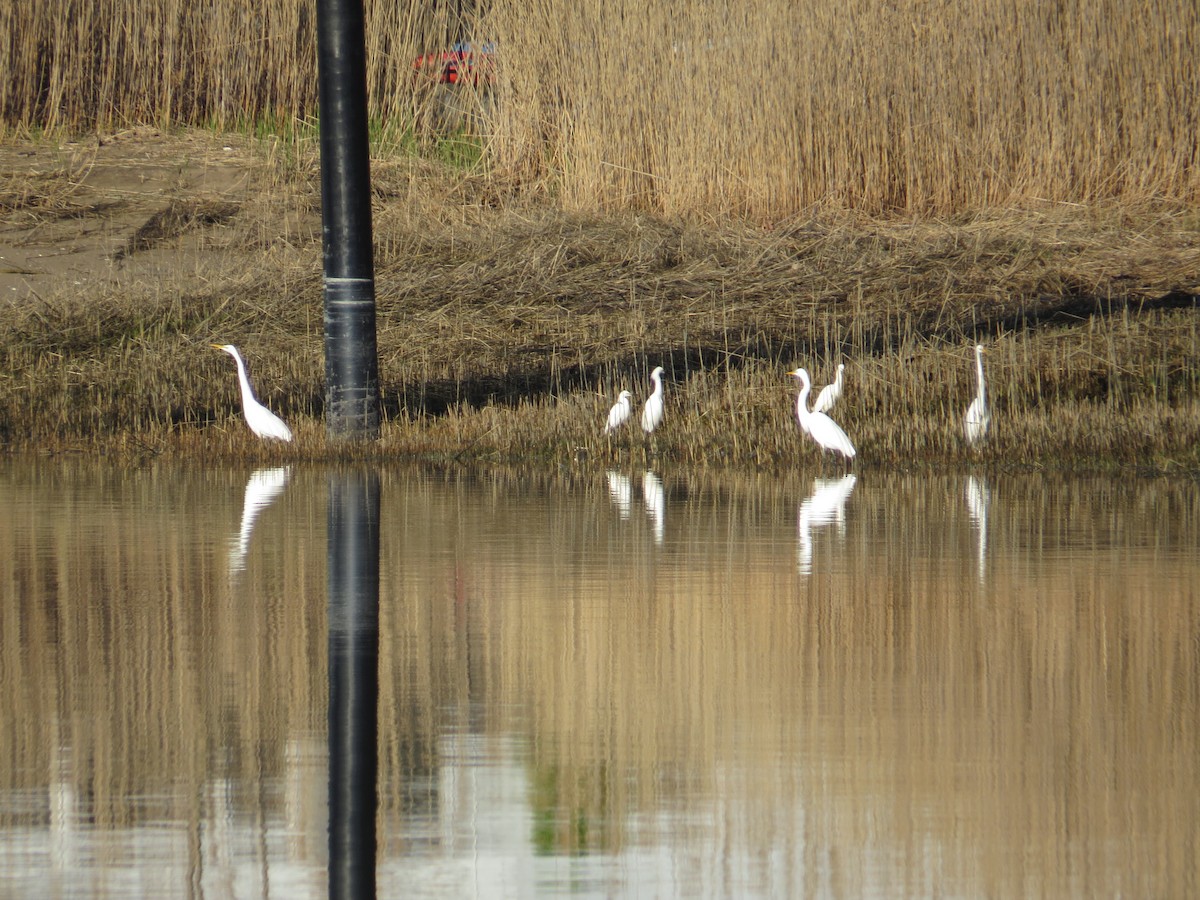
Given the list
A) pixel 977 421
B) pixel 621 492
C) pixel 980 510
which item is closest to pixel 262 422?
pixel 621 492

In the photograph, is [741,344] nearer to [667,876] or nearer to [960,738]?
[960,738]

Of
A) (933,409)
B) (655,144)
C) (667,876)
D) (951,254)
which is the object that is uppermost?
(655,144)

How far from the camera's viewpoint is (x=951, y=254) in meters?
17.8

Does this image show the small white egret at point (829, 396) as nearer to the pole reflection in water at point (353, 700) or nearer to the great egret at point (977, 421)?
the great egret at point (977, 421)

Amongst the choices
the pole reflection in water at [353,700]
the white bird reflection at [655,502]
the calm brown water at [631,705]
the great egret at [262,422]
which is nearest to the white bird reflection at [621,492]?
the white bird reflection at [655,502]

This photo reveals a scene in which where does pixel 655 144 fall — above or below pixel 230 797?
above

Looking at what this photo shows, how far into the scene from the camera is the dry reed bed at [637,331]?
41.0 ft

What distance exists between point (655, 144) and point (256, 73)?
536 centimetres

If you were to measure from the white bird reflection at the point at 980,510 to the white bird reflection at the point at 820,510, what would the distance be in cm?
59

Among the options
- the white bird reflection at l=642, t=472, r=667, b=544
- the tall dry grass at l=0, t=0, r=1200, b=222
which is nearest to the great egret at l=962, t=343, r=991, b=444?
the white bird reflection at l=642, t=472, r=667, b=544

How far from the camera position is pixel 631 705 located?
18.3ft

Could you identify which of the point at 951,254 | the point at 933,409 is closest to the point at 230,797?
the point at 933,409

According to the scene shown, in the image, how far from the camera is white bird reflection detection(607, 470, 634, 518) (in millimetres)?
9930

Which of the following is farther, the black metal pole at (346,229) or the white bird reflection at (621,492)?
the black metal pole at (346,229)
